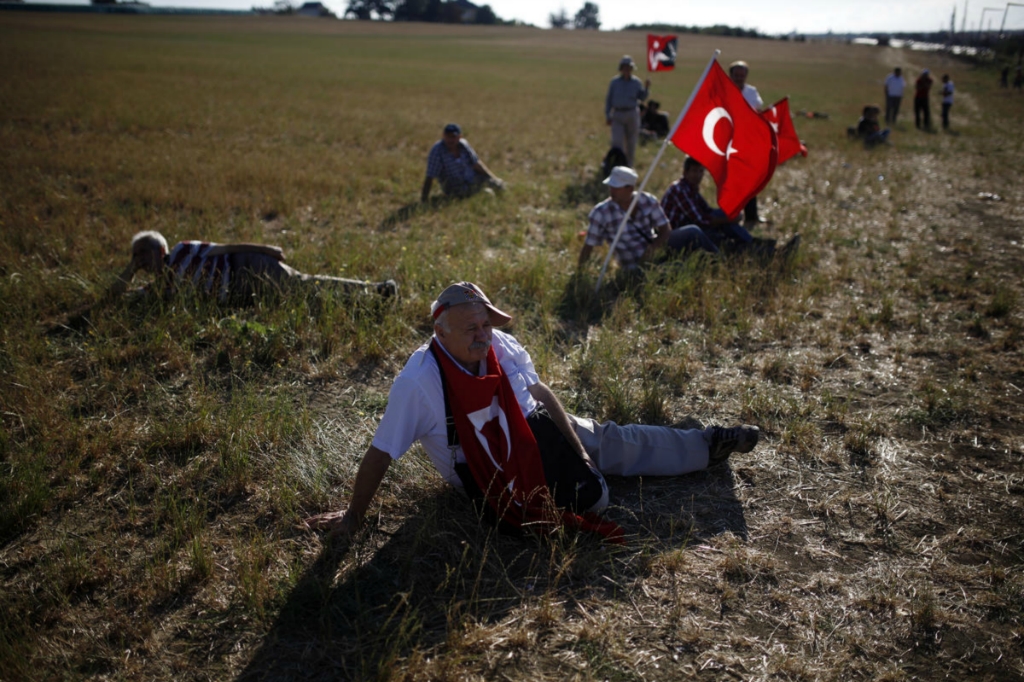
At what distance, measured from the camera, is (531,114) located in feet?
74.1

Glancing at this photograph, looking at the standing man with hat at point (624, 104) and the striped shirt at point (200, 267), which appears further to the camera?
the standing man with hat at point (624, 104)

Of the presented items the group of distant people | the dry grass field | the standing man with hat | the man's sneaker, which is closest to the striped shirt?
the dry grass field

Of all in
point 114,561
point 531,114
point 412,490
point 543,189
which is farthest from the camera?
point 531,114

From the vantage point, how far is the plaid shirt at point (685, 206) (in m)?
7.64

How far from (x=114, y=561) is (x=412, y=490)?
1.47 meters

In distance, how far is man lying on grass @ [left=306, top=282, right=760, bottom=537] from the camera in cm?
318

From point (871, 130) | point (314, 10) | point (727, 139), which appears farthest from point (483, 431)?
point (314, 10)

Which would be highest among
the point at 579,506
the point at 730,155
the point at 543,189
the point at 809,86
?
the point at 809,86

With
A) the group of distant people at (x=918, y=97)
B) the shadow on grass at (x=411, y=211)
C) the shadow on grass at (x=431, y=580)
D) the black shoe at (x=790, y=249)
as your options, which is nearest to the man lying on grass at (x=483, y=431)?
the shadow on grass at (x=431, y=580)

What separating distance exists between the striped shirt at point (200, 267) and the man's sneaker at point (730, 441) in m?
4.27

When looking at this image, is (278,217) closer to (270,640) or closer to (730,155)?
(730,155)

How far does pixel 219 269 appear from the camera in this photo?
611 centimetres

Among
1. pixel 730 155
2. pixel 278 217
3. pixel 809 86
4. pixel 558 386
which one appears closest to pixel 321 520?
pixel 558 386

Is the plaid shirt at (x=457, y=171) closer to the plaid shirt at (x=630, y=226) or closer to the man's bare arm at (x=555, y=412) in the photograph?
the plaid shirt at (x=630, y=226)
